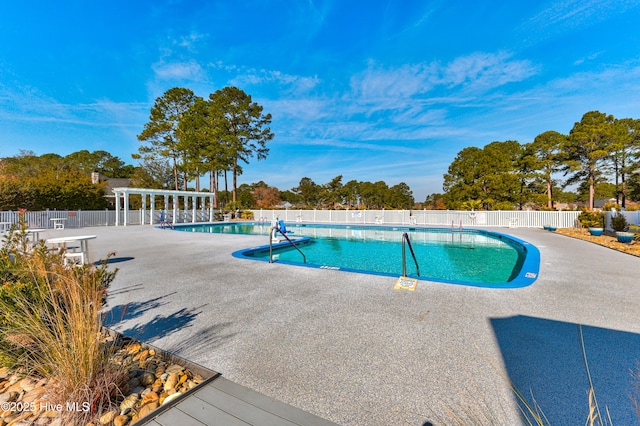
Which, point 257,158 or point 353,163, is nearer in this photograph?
point 257,158

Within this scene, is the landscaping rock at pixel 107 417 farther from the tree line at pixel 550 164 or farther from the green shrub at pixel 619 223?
the tree line at pixel 550 164

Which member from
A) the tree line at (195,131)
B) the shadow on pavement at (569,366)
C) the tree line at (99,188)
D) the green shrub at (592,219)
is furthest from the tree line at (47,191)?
the green shrub at (592,219)

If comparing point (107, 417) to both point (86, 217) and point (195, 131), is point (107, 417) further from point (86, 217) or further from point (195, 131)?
point (195, 131)

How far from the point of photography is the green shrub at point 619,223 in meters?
9.82

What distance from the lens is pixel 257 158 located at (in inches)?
1151

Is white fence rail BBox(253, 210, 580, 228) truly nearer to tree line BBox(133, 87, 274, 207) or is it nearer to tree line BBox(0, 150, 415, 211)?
tree line BBox(133, 87, 274, 207)

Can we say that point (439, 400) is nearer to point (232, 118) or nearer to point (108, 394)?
point (108, 394)

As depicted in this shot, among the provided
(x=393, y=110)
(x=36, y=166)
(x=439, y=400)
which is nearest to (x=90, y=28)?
(x=439, y=400)

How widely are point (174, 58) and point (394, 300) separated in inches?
771

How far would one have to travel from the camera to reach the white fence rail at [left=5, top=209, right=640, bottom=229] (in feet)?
46.5

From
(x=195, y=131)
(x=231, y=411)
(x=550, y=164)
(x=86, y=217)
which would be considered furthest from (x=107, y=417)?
(x=550, y=164)

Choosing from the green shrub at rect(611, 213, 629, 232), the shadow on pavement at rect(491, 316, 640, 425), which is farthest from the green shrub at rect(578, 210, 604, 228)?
the shadow on pavement at rect(491, 316, 640, 425)

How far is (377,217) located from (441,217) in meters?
4.33

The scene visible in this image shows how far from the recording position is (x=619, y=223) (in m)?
9.91
